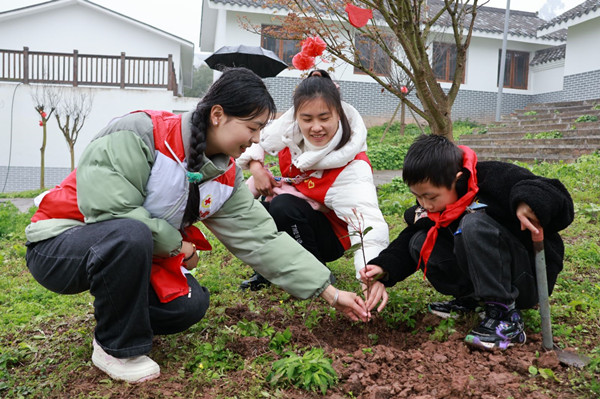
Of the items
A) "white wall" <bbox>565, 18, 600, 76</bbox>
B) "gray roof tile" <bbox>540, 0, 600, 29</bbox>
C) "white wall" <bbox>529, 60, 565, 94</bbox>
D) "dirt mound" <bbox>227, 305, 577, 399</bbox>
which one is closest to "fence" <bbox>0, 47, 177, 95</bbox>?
"gray roof tile" <bbox>540, 0, 600, 29</bbox>

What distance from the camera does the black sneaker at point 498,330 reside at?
203 cm

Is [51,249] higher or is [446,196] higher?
[446,196]

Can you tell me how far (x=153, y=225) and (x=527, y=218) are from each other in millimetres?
1400

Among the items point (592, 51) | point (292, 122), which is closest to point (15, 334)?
A: point (292, 122)

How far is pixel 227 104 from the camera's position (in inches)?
79.0

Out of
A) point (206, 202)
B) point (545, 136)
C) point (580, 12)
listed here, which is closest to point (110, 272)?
point (206, 202)

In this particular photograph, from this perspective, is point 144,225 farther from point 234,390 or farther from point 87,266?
point 234,390

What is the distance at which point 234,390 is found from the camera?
180cm

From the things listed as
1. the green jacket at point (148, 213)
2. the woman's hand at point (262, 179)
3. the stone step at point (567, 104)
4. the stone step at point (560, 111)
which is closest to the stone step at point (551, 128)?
the stone step at point (560, 111)

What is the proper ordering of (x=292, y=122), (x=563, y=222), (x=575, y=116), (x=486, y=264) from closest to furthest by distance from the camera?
(x=563, y=222) → (x=486, y=264) → (x=292, y=122) → (x=575, y=116)

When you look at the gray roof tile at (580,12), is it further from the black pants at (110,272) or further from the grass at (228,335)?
the black pants at (110,272)

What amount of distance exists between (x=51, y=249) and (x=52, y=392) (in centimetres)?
52

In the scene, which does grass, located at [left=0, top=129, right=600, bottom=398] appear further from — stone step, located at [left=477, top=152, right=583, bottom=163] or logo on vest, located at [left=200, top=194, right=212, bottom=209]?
stone step, located at [left=477, top=152, right=583, bottom=163]

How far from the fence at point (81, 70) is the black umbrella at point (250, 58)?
5.98m
